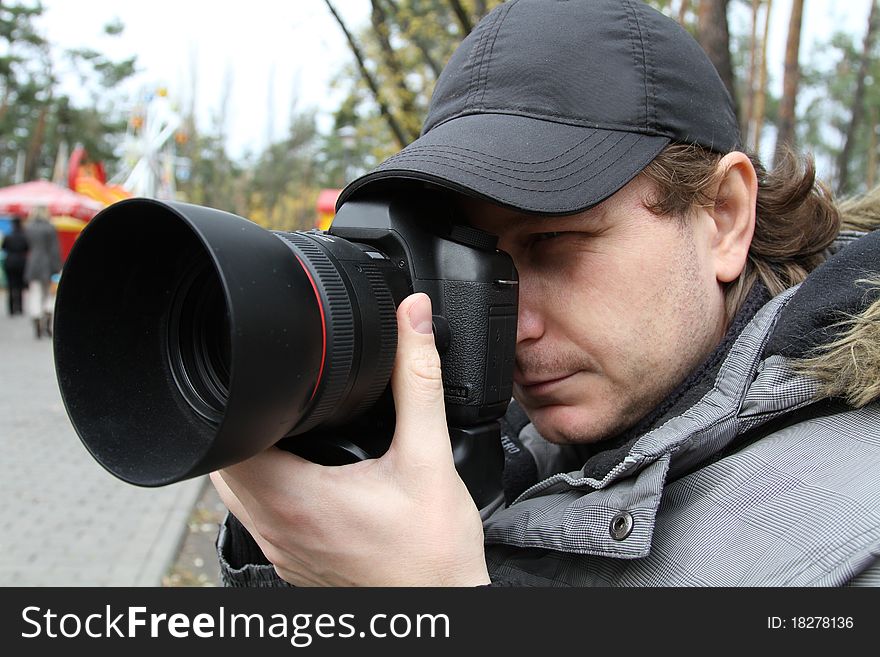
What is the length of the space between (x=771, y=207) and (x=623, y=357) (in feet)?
1.67

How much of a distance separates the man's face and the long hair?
3 centimetres

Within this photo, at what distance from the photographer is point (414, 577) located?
1261 mm

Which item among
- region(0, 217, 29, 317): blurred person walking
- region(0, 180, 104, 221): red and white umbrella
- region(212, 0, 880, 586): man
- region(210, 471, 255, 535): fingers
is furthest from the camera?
region(0, 180, 104, 221): red and white umbrella

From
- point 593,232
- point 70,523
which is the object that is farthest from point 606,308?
point 70,523

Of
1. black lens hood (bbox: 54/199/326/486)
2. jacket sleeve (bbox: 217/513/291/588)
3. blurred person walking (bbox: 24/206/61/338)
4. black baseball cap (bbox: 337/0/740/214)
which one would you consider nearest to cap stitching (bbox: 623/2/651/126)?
black baseball cap (bbox: 337/0/740/214)

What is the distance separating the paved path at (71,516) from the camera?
13.3ft

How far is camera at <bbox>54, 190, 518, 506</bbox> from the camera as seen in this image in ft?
3.59

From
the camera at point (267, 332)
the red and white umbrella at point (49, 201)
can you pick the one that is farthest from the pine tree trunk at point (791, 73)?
the red and white umbrella at point (49, 201)

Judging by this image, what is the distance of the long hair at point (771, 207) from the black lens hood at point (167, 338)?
0.69 metres

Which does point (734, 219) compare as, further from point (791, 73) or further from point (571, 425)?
point (791, 73)

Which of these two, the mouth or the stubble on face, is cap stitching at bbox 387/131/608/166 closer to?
the stubble on face

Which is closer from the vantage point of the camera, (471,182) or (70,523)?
(471,182)

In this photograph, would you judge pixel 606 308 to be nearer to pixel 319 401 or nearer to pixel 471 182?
pixel 471 182
